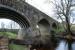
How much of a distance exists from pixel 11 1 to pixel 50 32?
11431mm

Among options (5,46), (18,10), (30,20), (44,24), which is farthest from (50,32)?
(5,46)

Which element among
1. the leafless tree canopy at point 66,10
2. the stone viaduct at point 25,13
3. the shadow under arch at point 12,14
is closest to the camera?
the stone viaduct at point 25,13

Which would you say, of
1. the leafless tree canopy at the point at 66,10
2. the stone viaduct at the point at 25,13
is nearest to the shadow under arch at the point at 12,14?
the stone viaduct at the point at 25,13

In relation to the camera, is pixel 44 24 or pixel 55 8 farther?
pixel 44 24

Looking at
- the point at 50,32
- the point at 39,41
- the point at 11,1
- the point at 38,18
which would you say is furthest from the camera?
the point at 50,32

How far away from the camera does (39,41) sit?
1794 cm

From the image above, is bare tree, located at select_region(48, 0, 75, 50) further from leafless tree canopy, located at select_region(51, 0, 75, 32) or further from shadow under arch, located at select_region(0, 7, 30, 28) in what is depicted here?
shadow under arch, located at select_region(0, 7, 30, 28)

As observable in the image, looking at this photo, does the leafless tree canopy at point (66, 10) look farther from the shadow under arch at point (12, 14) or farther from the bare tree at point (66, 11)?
the shadow under arch at point (12, 14)

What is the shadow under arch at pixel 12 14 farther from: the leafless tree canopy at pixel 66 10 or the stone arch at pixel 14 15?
the leafless tree canopy at pixel 66 10

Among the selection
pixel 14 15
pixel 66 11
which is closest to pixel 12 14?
pixel 14 15

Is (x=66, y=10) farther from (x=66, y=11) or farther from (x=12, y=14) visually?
(x=12, y=14)

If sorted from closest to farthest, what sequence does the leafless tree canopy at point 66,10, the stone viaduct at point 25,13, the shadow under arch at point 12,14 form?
1. the stone viaduct at point 25,13
2. the shadow under arch at point 12,14
3. the leafless tree canopy at point 66,10

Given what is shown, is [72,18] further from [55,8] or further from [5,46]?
[5,46]

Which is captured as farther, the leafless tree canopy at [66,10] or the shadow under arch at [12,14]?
the leafless tree canopy at [66,10]
